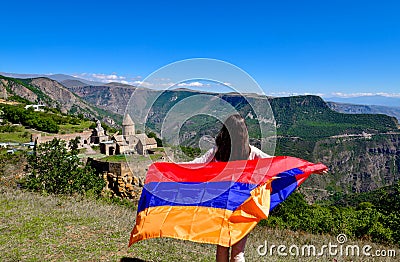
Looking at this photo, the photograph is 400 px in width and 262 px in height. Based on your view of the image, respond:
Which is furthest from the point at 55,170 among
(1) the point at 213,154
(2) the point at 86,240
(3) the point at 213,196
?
(3) the point at 213,196

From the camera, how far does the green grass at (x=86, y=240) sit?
5629mm

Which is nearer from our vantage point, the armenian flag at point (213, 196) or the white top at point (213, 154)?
the armenian flag at point (213, 196)

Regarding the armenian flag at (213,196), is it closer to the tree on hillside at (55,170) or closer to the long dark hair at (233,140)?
the long dark hair at (233,140)

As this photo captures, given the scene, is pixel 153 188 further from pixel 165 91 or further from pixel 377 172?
pixel 377 172

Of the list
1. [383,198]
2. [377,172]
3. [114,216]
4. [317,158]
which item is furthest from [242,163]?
[377,172]

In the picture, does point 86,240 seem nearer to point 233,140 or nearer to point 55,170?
point 233,140

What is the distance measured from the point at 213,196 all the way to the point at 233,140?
87 centimetres

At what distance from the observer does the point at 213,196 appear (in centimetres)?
445

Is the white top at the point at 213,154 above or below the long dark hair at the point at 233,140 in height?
below

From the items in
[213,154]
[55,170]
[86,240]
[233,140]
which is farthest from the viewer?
[55,170]

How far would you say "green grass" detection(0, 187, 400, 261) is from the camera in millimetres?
5629

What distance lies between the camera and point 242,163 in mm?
4461

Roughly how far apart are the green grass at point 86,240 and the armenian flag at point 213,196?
5.14 feet

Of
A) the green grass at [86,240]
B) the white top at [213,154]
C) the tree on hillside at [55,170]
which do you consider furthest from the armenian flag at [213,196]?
the tree on hillside at [55,170]
